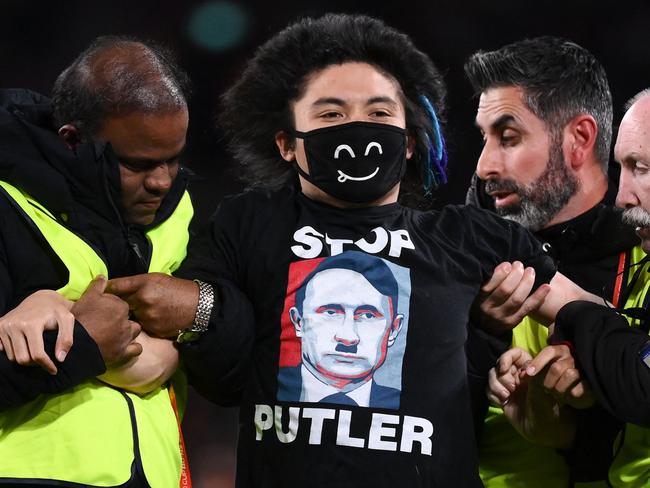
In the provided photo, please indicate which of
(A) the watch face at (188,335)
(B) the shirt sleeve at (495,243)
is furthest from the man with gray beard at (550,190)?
(A) the watch face at (188,335)

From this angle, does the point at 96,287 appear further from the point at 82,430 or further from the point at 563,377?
the point at 563,377

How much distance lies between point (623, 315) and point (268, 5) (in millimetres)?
2707

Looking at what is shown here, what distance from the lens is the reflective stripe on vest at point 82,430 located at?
1.68 m

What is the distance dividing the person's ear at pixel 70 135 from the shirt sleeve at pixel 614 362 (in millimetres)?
1043

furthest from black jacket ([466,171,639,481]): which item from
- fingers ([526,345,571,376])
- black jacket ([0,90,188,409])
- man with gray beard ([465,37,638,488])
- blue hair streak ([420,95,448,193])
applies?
black jacket ([0,90,188,409])

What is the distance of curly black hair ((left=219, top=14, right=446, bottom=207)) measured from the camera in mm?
2061

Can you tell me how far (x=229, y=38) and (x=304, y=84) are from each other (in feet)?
7.92

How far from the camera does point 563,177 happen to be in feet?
8.84

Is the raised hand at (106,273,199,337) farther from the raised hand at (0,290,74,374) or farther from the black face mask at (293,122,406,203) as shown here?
the black face mask at (293,122,406,203)

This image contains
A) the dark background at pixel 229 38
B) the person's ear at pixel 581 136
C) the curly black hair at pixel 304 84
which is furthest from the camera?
the dark background at pixel 229 38

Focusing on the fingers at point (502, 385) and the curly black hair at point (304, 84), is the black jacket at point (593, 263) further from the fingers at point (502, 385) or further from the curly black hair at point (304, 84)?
the curly black hair at point (304, 84)

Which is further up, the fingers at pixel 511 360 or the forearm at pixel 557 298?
the forearm at pixel 557 298

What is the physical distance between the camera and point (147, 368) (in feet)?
5.91

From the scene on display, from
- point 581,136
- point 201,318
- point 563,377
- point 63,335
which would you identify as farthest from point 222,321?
point 581,136
